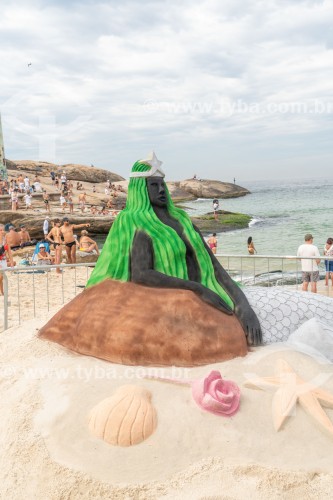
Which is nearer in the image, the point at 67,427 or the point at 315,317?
the point at 67,427

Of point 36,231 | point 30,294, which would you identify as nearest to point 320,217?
point 36,231

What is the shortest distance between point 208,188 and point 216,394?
2414 inches

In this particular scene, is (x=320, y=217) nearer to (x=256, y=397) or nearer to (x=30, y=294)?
(x=30, y=294)

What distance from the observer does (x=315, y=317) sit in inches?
200

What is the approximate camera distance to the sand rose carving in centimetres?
380

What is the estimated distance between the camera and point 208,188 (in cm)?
6425

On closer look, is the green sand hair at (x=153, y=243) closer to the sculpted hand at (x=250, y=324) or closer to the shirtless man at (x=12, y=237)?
the sculpted hand at (x=250, y=324)

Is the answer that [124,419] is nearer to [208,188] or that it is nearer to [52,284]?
[52,284]

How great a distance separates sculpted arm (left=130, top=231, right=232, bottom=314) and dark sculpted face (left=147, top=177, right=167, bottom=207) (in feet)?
1.46

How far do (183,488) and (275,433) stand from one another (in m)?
0.84

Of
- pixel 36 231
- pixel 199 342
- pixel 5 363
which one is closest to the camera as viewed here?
pixel 199 342

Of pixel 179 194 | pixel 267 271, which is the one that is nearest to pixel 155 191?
pixel 267 271

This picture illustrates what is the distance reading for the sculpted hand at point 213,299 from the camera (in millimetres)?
4602

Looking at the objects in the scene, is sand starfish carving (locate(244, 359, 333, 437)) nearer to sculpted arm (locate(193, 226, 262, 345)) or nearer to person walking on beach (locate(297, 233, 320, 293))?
sculpted arm (locate(193, 226, 262, 345))
